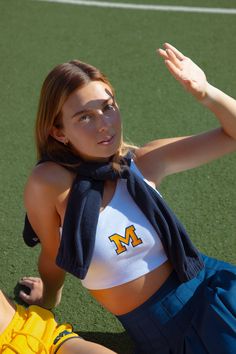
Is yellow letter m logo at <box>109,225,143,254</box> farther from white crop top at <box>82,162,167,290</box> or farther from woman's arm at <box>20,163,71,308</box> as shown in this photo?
woman's arm at <box>20,163,71,308</box>

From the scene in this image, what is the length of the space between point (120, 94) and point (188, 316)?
Result: 253 cm

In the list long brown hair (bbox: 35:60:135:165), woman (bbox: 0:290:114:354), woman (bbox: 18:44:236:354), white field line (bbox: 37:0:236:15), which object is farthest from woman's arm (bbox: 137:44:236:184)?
white field line (bbox: 37:0:236:15)

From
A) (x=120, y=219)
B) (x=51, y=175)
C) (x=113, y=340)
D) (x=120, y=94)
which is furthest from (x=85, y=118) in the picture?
(x=120, y=94)

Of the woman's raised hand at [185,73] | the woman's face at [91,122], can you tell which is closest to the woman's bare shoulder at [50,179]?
the woman's face at [91,122]

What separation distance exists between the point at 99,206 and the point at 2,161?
179 centimetres

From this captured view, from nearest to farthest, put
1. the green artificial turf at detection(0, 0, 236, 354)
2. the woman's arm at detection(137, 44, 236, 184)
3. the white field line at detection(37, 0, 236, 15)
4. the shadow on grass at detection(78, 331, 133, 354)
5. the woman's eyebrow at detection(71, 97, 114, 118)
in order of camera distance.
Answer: the woman's eyebrow at detection(71, 97, 114, 118), the woman's arm at detection(137, 44, 236, 184), the shadow on grass at detection(78, 331, 133, 354), the green artificial turf at detection(0, 0, 236, 354), the white field line at detection(37, 0, 236, 15)

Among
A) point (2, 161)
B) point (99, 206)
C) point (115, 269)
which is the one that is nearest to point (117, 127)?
point (99, 206)

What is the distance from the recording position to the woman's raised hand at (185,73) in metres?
2.18

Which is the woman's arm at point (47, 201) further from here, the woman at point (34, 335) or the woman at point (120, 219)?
the woman at point (34, 335)

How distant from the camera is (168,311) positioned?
223 cm

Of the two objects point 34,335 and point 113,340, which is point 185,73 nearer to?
point 34,335

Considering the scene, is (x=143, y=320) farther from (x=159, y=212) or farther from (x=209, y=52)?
(x=209, y=52)

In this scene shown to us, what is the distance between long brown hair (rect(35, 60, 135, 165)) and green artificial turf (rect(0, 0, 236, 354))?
965 millimetres

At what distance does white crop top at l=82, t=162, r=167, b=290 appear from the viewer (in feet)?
7.07
